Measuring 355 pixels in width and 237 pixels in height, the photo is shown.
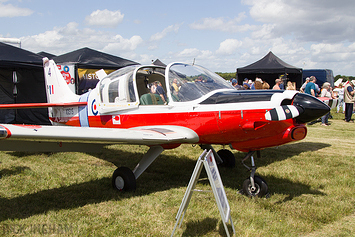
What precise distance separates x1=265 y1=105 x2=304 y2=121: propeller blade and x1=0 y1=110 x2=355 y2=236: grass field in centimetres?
125

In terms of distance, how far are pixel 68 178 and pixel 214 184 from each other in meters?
3.33

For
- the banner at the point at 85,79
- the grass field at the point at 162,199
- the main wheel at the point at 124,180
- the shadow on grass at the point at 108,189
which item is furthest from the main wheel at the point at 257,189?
the banner at the point at 85,79

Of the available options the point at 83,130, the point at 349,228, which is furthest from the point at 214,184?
the point at 83,130

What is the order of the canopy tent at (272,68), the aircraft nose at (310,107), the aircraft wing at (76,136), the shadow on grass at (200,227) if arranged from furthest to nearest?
the canopy tent at (272,68)
the aircraft nose at (310,107)
the aircraft wing at (76,136)
the shadow on grass at (200,227)

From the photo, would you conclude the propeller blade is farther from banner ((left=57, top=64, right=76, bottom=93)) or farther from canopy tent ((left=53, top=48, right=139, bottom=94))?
banner ((left=57, top=64, right=76, bottom=93))

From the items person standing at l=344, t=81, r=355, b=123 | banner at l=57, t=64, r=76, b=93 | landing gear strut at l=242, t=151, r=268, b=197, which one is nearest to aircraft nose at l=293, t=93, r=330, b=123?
landing gear strut at l=242, t=151, r=268, b=197

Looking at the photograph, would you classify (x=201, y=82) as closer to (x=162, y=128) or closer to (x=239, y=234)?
(x=162, y=128)

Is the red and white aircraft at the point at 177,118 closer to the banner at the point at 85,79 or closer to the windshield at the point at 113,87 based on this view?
the windshield at the point at 113,87

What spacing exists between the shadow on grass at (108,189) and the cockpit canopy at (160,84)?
147cm

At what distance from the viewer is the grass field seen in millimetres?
3371

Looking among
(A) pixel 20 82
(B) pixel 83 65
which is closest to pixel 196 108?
(B) pixel 83 65

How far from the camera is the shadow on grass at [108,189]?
4.00 meters

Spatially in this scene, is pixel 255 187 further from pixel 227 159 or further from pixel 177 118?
pixel 227 159

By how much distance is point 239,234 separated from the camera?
3.19m
